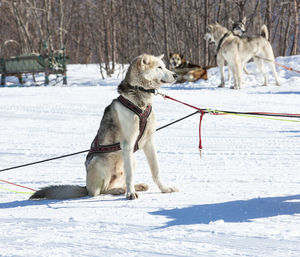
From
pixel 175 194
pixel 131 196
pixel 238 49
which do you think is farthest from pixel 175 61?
pixel 131 196

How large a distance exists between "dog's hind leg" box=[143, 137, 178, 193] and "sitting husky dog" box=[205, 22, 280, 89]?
834 cm

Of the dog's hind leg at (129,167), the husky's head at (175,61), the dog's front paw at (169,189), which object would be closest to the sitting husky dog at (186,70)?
the husky's head at (175,61)

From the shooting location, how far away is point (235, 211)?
3.10 meters

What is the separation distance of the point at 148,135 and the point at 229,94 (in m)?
7.37

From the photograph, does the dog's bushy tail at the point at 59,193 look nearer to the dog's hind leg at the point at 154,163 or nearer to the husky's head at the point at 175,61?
the dog's hind leg at the point at 154,163

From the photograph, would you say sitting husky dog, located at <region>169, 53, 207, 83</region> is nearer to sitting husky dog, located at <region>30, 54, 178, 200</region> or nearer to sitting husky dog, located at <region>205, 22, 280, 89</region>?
sitting husky dog, located at <region>205, 22, 280, 89</region>

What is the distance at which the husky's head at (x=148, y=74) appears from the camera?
358cm

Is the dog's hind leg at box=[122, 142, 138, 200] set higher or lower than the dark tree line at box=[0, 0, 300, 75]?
lower

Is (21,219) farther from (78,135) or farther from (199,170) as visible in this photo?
(78,135)

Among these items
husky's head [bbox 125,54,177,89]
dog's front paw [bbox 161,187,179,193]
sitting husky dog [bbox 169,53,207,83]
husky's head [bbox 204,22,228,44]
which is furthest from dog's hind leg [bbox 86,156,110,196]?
sitting husky dog [bbox 169,53,207,83]

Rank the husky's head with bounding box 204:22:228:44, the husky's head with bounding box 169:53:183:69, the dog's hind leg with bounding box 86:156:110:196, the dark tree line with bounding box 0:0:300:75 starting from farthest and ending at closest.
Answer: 1. the dark tree line with bounding box 0:0:300:75
2. the husky's head with bounding box 169:53:183:69
3. the husky's head with bounding box 204:22:228:44
4. the dog's hind leg with bounding box 86:156:110:196

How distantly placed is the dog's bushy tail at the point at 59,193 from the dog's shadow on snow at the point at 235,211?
1.00 metres

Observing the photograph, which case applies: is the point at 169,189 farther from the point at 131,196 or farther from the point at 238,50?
the point at 238,50

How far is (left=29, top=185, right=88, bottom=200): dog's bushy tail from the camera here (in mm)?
3859
